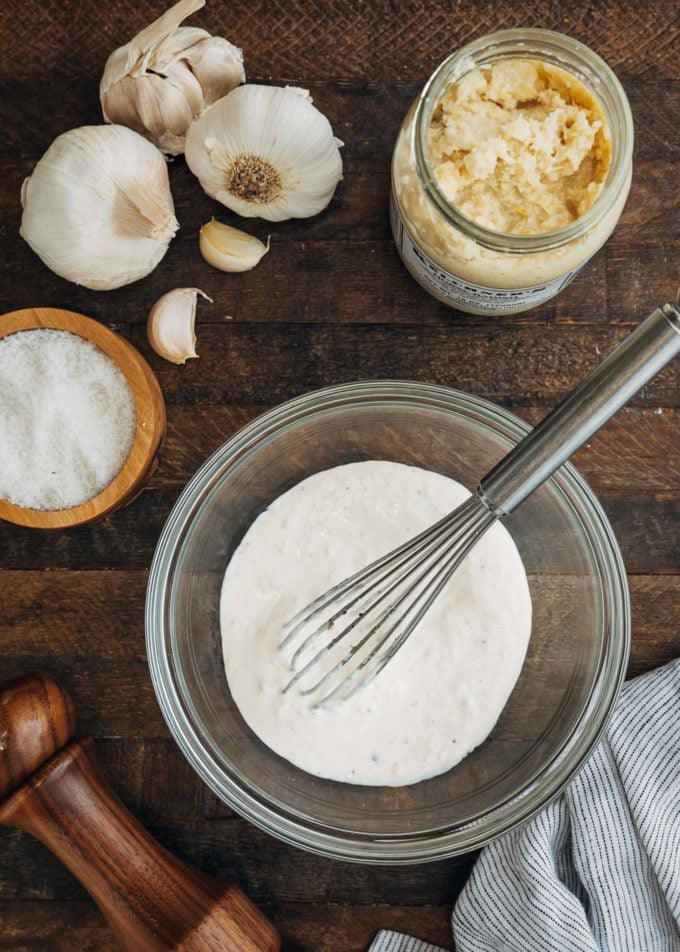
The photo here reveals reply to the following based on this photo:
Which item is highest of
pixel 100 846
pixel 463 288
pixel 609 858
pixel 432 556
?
pixel 463 288

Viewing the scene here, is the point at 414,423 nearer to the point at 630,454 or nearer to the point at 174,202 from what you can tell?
the point at 630,454

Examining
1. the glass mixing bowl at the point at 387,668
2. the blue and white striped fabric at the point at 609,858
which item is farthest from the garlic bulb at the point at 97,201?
the blue and white striped fabric at the point at 609,858

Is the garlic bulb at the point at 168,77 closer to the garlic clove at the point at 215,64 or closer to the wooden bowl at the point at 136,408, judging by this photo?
the garlic clove at the point at 215,64

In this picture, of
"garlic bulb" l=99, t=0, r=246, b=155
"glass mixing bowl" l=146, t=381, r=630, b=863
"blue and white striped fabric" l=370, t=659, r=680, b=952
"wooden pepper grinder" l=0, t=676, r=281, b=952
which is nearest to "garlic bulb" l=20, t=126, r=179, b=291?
"garlic bulb" l=99, t=0, r=246, b=155

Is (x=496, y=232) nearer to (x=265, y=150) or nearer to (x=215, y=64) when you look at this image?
(x=265, y=150)

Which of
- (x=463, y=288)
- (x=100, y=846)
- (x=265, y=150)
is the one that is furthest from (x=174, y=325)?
(x=100, y=846)
